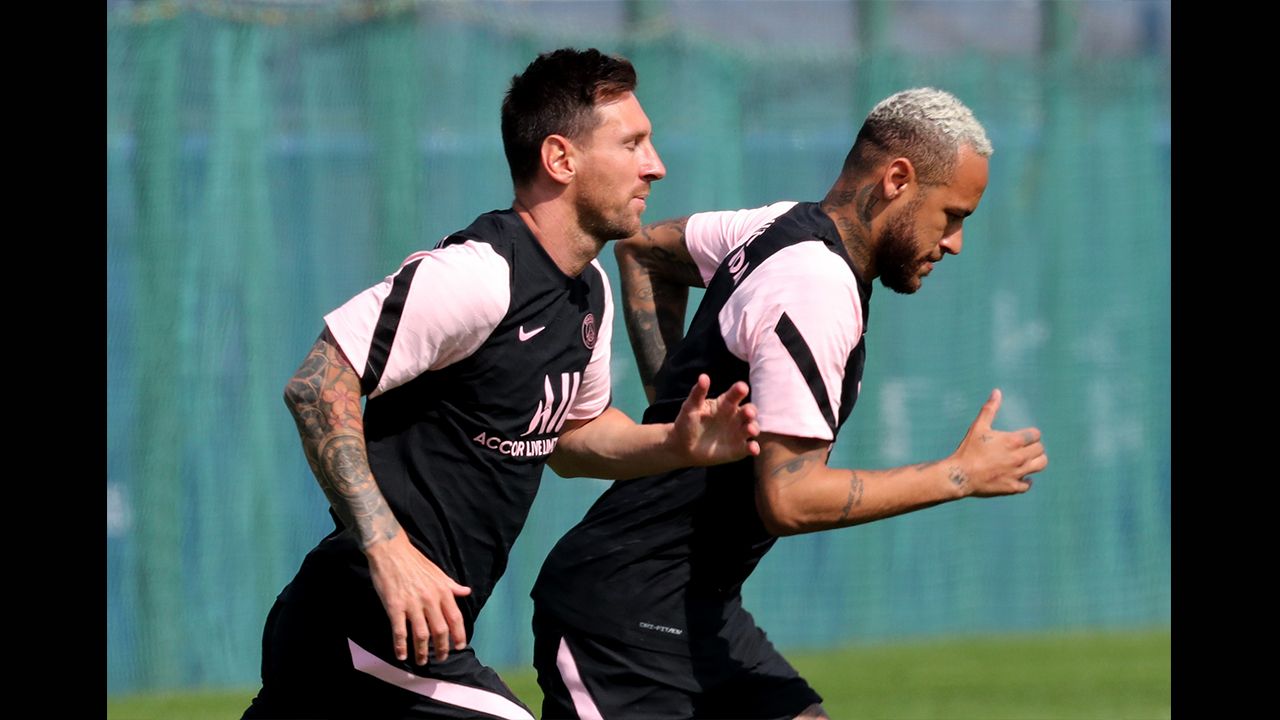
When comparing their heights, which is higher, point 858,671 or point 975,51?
point 975,51

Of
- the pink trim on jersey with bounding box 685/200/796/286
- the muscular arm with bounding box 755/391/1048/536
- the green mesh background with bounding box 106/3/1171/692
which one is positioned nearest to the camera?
the muscular arm with bounding box 755/391/1048/536

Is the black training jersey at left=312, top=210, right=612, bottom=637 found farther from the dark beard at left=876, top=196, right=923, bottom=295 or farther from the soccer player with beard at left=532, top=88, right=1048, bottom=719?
the dark beard at left=876, top=196, right=923, bottom=295

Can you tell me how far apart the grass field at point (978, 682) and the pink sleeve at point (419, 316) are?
3972 mm

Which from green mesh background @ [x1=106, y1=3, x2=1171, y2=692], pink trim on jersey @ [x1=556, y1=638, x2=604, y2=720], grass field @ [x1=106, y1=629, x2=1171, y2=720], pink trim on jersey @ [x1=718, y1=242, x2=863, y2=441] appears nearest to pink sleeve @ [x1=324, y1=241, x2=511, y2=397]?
pink trim on jersey @ [x1=718, y1=242, x2=863, y2=441]

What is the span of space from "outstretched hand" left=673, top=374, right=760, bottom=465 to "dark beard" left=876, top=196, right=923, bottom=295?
650 millimetres

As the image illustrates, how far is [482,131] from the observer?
7.72 metres

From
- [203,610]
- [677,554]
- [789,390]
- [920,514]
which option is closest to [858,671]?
[920,514]

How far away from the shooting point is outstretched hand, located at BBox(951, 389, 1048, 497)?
359 centimetres

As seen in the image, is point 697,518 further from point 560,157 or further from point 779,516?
point 560,157

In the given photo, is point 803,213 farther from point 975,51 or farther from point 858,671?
point 975,51

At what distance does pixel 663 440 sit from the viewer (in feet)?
12.8

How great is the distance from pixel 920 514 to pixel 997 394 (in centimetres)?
473

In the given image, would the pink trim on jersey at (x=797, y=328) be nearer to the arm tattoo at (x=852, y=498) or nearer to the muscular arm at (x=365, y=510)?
the arm tattoo at (x=852, y=498)

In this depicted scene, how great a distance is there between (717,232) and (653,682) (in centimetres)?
148
